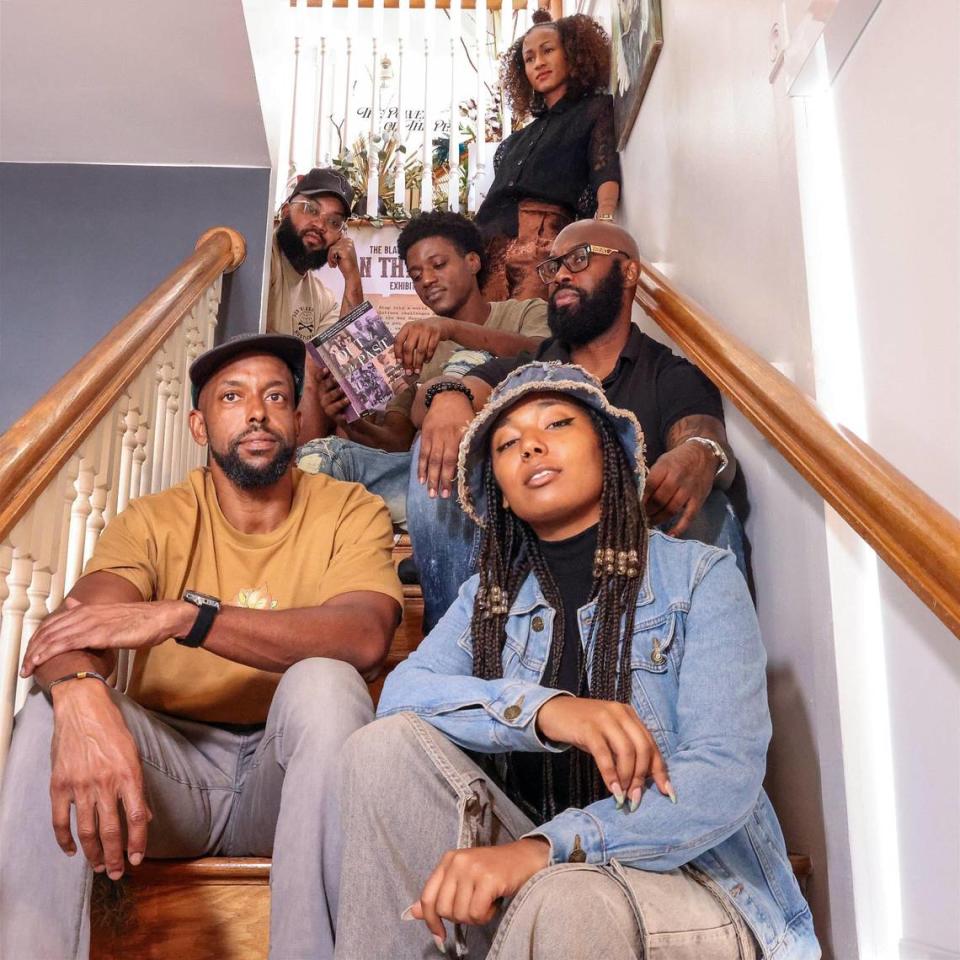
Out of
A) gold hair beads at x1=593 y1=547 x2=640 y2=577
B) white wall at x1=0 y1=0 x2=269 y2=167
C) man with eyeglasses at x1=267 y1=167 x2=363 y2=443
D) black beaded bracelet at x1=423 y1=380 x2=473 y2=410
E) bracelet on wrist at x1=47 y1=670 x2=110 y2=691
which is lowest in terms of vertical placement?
bracelet on wrist at x1=47 y1=670 x2=110 y2=691

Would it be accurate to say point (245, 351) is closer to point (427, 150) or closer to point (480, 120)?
point (427, 150)

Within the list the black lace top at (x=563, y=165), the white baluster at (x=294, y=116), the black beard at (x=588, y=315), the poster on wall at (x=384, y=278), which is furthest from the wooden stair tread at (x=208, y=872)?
the white baluster at (x=294, y=116)

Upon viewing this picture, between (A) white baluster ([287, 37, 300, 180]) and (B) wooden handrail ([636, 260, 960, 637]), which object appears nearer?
(B) wooden handrail ([636, 260, 960, 637])

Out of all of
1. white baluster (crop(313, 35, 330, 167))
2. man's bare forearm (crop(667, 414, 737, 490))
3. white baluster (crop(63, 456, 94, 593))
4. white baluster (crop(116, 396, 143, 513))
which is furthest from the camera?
white baluster (crop(313, 35, 330, 167))

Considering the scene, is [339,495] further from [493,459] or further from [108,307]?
[108,307]

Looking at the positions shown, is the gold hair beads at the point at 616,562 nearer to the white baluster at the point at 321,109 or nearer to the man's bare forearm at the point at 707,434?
the man's bare forearm at the point at 707,434

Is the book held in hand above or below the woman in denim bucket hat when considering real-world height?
above

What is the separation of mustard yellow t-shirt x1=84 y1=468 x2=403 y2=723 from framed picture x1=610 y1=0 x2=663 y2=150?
1.73 meters

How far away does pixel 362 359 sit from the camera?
9.01 feet

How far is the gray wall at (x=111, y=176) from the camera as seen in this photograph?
111 inches

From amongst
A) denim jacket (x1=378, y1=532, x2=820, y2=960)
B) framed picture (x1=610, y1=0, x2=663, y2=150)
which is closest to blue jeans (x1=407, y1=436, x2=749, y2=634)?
denim jacket (x1=378, y1=532, x2=820, y2=960)

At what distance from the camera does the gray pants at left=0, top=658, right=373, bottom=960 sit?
1273 millimetres

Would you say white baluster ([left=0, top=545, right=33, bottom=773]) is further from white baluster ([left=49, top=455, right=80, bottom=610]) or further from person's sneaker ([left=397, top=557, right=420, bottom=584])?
person's sneaker ([left=397, top=557, right=420, bottom=584])

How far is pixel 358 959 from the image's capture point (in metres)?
1.16
